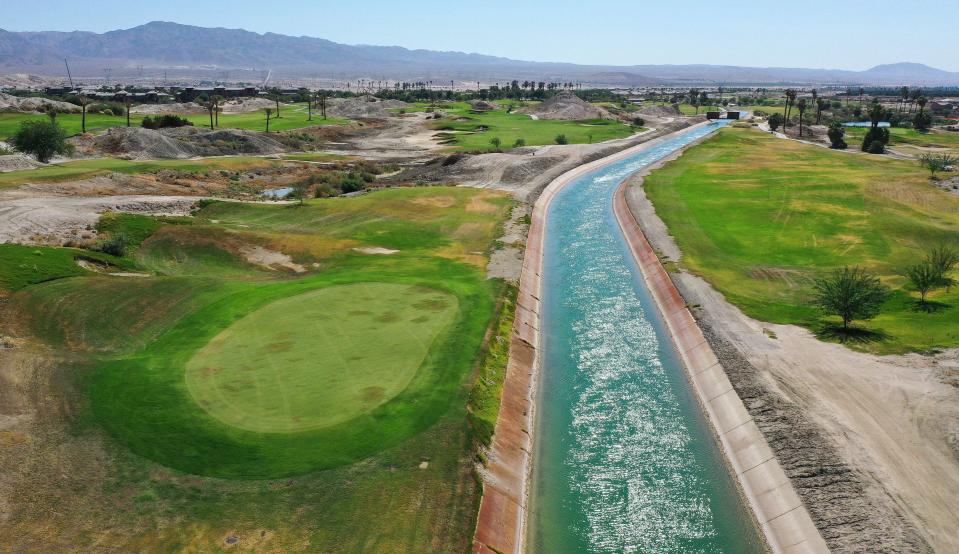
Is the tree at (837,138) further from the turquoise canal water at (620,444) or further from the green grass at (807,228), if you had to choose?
the turquoise canal water at (620,444)

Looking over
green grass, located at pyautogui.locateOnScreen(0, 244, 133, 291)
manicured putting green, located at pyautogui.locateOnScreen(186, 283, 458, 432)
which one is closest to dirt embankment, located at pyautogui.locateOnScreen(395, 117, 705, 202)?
Answer: manicured putting green, located at pyautogui.locateOnScreen(186, 283, 458, 432)

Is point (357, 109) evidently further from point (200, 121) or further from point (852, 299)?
point (852, 299)

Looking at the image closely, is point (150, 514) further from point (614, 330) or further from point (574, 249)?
point (574, 249)

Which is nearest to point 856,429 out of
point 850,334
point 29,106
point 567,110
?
point 850,334

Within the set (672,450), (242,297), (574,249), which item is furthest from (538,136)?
(672,450)

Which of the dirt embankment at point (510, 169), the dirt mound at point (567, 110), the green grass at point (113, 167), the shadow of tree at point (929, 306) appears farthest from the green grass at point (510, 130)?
the shadow of tree at point (929, 306)
